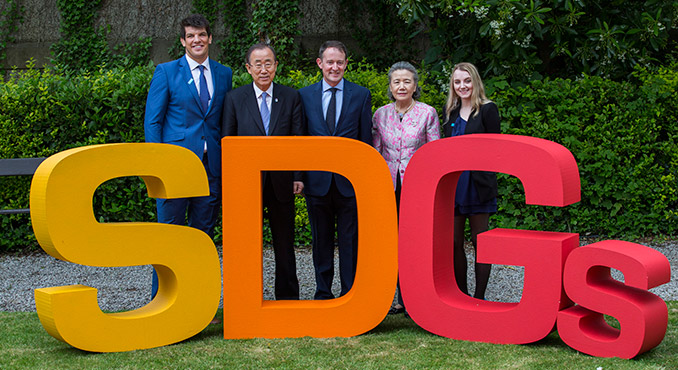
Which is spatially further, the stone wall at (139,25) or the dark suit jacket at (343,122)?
the stone wall at (139,25)

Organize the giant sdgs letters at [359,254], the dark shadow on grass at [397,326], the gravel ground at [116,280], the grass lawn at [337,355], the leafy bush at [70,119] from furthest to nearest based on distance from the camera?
the leafy bush at [70,119], the gravel ground at [116,280], the dark shadow on grass at [397,326], the giant sdgs letters at [359,254], the grass lawn at [337,355]

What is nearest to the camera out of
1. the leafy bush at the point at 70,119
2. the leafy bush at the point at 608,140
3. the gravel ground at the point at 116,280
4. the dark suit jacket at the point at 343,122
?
the dark suit jacket at the point at 343,122

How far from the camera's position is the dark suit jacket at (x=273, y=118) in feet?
15.6

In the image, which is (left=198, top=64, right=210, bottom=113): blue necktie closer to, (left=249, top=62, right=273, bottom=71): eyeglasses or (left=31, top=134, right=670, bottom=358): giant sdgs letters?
(left=249, top=62, right=273, bottom=71): eyeglasses

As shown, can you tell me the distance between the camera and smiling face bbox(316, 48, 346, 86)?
15.8 ft

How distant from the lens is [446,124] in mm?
4969

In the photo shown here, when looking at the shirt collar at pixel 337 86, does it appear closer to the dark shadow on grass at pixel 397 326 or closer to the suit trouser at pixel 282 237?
the suit trouser at pixel 282 237

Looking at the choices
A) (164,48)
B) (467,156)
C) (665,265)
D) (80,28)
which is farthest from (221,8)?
(665,265)

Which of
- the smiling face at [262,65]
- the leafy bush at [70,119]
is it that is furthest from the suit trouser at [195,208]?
the leafy bush at [70,119]

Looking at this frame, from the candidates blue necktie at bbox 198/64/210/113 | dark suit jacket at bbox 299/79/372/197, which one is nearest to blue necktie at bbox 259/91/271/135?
dark suit jacket at bbox 299/79/372/197

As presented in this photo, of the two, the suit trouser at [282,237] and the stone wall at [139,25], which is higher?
the stone wall at [139,25]

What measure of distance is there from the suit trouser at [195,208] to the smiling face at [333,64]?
1.03m

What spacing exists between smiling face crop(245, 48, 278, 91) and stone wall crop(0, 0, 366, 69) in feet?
21.4

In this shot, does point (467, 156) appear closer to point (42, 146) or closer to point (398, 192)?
point (398, 192)
